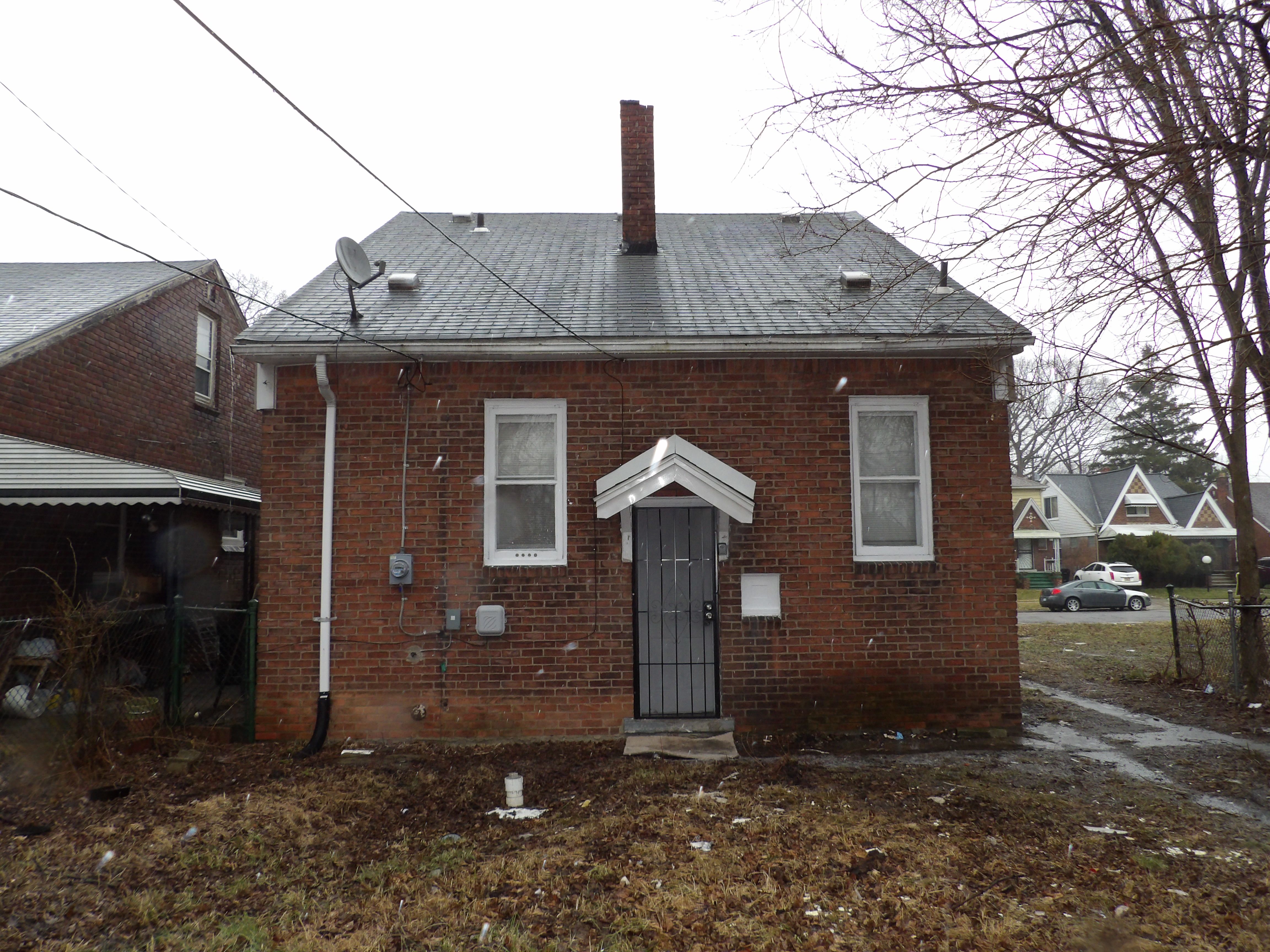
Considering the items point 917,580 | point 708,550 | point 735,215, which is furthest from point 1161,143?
point 735,215

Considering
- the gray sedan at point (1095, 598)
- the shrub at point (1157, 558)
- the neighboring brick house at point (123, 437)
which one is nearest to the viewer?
the neighboring brick house at point (123, 437)

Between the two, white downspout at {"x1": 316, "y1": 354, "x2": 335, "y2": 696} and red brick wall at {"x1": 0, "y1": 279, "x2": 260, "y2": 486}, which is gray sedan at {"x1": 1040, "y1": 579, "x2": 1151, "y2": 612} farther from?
white downspout at {"x1": 316, "y1": 354, "x2": 335, "y2": 696}

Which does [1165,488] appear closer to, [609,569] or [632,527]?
[632,527]

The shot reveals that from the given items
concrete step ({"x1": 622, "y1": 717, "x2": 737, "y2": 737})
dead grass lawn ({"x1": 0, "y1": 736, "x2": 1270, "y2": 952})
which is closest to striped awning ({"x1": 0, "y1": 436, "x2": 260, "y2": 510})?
dead grass lawn ({"x1": 0, "y1": 736, "x2": 1270, "y2": 952})

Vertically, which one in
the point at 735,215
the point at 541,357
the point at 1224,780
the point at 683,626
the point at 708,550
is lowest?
the point at 1224,780

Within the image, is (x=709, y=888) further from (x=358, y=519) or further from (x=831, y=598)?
(x=358, y=519)

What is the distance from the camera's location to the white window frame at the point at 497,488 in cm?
796

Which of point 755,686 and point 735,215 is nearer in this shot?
point 755,686

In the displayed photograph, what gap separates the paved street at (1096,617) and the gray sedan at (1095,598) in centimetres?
31

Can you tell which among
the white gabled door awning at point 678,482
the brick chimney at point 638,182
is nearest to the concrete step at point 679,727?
the white gabled door awning at point 678,482

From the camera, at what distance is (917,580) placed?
801 centimetres

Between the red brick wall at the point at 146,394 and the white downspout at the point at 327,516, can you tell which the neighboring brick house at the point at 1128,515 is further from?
the white downspout at the point at 327,516

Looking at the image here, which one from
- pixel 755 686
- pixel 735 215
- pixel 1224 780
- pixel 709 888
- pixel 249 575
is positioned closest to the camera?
pixel 709 888

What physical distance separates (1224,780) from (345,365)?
854 centimetres
